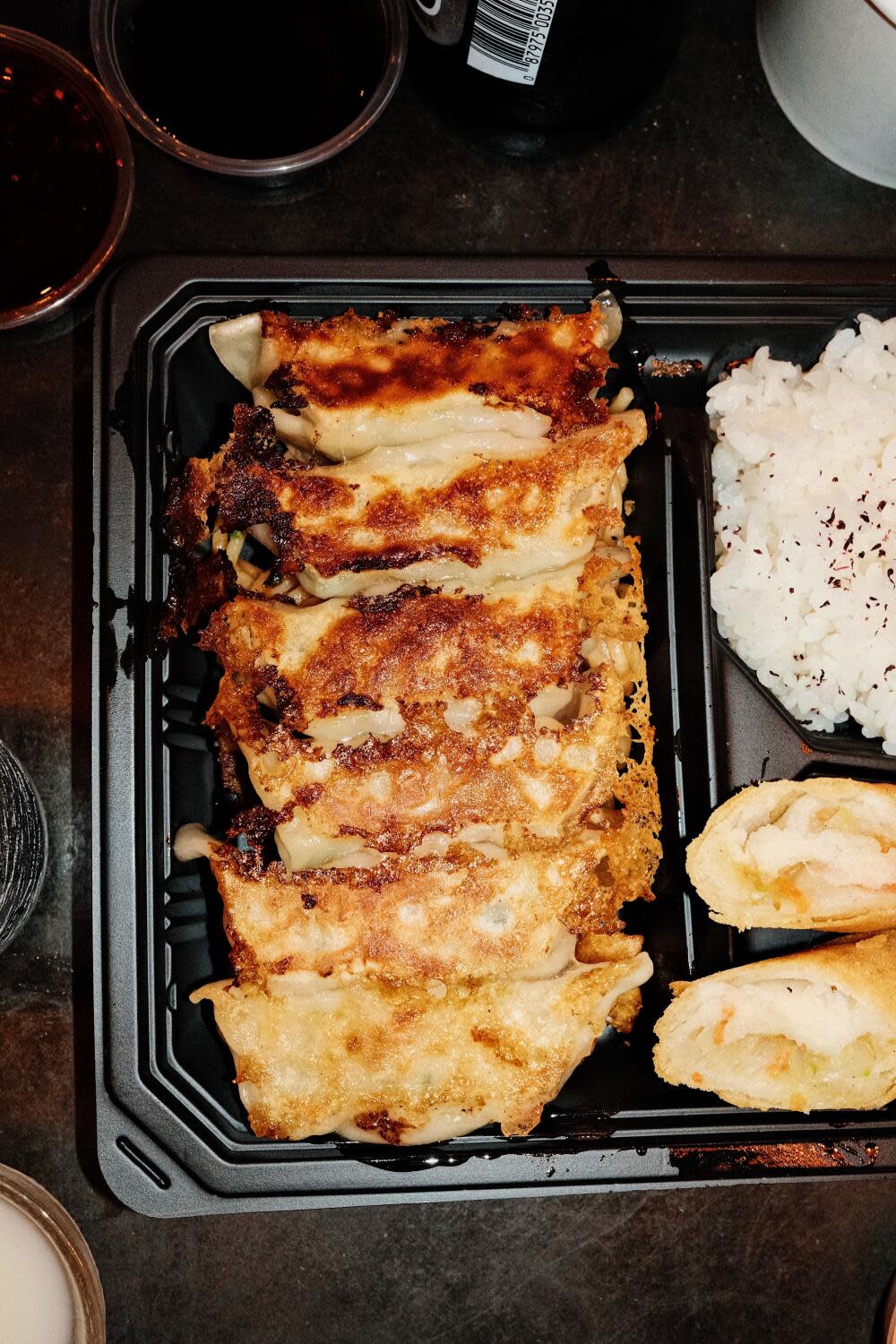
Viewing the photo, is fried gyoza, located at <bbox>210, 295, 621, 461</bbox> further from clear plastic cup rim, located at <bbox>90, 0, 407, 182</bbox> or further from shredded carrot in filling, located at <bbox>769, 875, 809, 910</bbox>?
shredded carrot in filling, located at <bbox>769, 875, 809, 910</bbox>

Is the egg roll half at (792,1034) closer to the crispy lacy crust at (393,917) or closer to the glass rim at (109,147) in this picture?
the crispy lacy crust at (393,917)

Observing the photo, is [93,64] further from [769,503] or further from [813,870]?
[813,870]

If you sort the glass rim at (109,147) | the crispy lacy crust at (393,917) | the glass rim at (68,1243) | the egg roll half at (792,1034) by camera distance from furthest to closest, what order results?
the glass rim at (109,147)
the glass rim at (68,1243)
the egg roll half at (792,1034)
the crispy lacy crust at (393,917)

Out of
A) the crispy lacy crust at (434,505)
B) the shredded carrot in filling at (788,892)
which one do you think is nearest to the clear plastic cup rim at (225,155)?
the crispy lacy crust at (434,505)

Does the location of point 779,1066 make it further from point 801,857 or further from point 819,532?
point 819,532

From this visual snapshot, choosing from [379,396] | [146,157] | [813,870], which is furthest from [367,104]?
[813,870]

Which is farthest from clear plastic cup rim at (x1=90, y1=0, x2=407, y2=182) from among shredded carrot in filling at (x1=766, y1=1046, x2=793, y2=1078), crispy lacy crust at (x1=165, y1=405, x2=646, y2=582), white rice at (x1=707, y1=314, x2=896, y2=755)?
shredded carrot in filling at (x1=766, y1=1046, x2=793, y2=1078)
